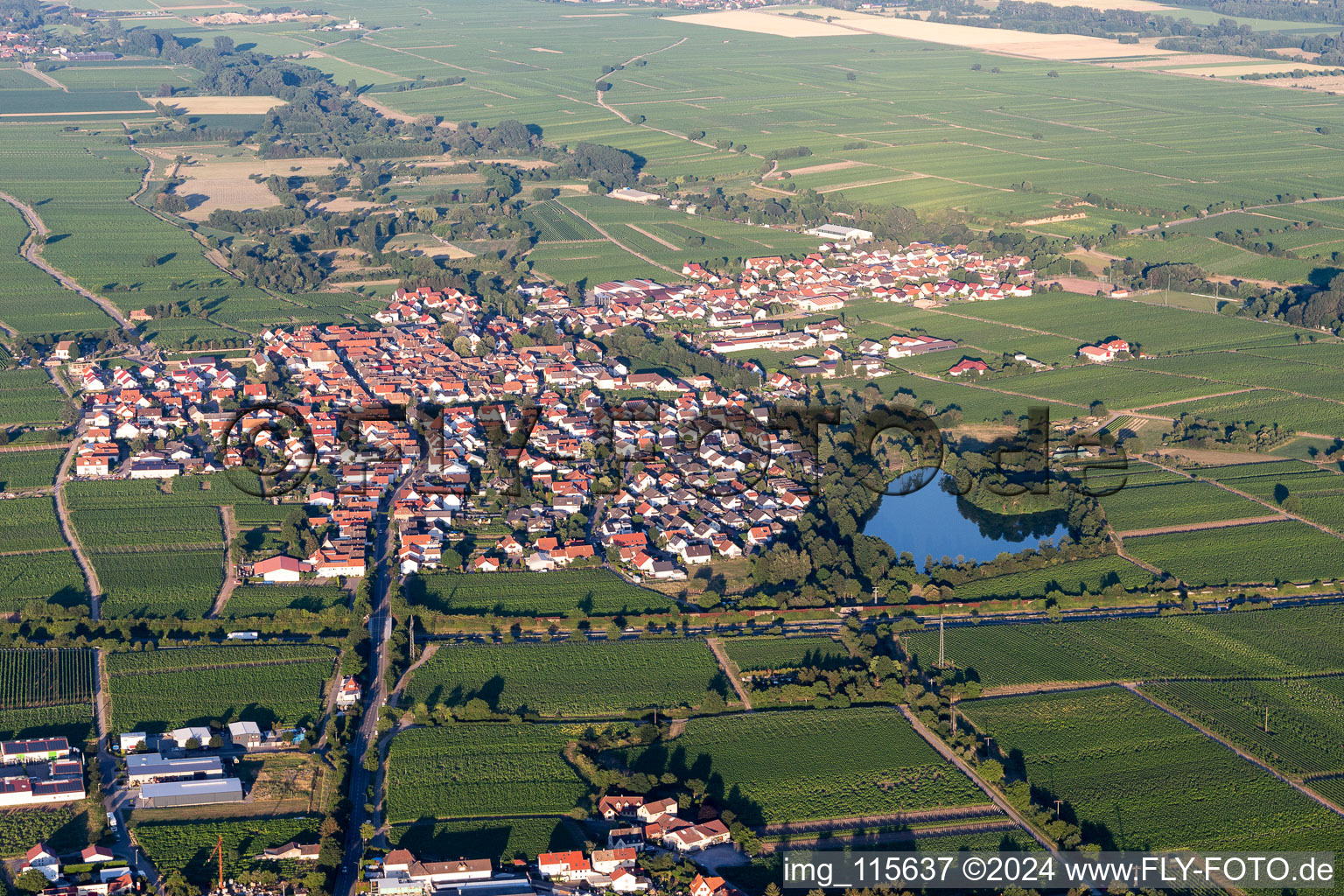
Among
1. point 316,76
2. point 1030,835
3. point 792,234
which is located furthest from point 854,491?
point 316,76

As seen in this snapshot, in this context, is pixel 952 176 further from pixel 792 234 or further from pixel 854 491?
pixel 854 491

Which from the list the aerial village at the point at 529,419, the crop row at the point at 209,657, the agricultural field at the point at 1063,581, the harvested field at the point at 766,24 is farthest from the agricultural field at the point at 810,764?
the harvested field at the point at 766,24

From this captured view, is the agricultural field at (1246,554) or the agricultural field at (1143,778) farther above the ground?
the agricultural field at (1246,554)

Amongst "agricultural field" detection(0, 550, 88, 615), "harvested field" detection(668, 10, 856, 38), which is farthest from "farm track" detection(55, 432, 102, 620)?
"harvested field" detection(668, 10, 856, 38)

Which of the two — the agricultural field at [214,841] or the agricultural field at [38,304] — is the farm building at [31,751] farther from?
the agricultural field at [38,304]

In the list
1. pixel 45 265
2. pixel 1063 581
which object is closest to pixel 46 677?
pixel 1063 581
